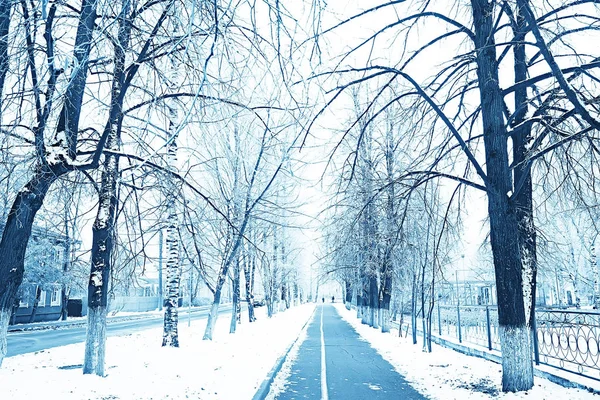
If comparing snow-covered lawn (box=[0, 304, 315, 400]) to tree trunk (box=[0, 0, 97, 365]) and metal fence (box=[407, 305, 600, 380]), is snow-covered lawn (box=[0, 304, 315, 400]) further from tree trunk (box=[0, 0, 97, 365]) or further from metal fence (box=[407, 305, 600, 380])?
metal fence (box=[407, 305, 600, 380])

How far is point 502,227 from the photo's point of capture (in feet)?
29.5

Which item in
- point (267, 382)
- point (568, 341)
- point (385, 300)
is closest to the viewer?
point (267, 382)

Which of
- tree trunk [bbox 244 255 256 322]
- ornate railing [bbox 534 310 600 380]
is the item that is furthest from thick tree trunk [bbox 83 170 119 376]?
tree trunk [bbox 244 255 256 322]

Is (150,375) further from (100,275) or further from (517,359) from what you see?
(517,359)

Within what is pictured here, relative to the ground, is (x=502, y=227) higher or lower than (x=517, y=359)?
higher

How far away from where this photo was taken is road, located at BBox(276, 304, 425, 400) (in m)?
9.71

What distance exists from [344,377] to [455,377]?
2.59 m

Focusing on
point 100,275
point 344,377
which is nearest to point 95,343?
point 100,275

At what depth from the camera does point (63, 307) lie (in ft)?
128

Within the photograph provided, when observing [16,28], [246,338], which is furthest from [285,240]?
[16,28]

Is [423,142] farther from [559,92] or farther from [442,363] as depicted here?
[442,363]

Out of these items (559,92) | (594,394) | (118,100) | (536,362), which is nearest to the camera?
(118,100)

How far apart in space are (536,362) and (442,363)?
276cm

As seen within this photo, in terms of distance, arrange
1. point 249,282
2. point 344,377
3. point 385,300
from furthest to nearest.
→ point 249,282 < point 385,300 < point 344,377
